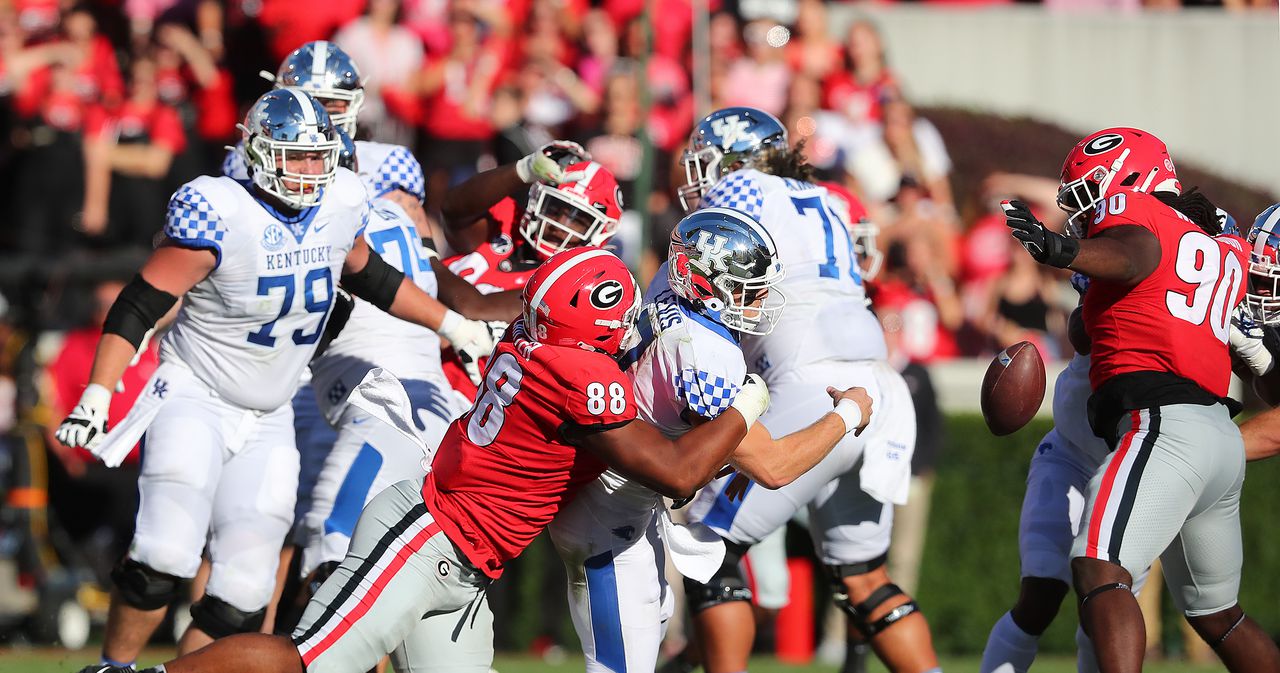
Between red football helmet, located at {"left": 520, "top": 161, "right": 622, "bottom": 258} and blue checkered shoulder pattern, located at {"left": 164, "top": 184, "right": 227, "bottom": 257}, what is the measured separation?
117 centimetres

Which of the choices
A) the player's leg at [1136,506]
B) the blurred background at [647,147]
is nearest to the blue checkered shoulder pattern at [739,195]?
the player's leg at [1136,506]

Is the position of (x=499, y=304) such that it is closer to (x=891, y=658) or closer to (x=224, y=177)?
(x=224, y=177)

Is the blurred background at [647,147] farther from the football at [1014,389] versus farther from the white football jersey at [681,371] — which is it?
the white football jersey at [681,371]

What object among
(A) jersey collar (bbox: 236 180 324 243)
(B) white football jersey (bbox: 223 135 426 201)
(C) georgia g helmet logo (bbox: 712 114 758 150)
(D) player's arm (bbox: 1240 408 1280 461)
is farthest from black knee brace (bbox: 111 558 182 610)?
(D) player's arm (bbox: 1240 408 1280 461)

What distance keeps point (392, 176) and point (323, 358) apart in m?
0.77

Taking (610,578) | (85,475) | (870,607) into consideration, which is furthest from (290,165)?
(85,475)

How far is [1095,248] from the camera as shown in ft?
16.1

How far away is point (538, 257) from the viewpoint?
6105 millimetres

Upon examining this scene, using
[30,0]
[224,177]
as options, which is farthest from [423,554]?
[30,0]

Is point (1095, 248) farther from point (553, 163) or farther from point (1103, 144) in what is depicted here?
point (553, 163)

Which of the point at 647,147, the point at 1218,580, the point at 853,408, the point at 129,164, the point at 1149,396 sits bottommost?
the point at 129,164

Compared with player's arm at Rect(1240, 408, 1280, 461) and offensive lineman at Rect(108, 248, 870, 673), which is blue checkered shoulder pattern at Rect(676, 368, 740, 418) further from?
player's arm at Rect(1240, 408, 1280, 461)

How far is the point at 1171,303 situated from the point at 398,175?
2.95 m

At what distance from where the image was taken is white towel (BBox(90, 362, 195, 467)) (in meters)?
5.51
